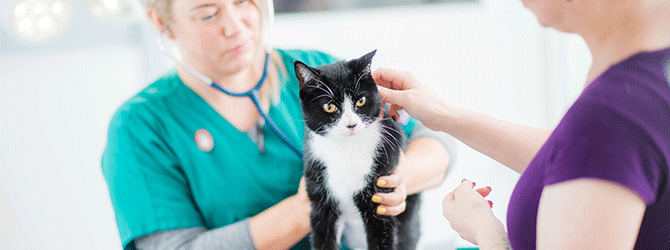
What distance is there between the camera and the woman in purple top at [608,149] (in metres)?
0.35

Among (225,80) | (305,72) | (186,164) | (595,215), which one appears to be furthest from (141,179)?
(595,215)

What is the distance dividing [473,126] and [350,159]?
168 mm

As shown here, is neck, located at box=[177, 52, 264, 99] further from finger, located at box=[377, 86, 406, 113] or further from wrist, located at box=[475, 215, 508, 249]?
wrist, located at box=[475, 215, 508, 249]

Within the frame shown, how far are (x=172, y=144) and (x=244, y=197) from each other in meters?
0.13

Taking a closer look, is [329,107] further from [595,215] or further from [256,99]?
[595,215]

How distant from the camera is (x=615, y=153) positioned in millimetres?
345

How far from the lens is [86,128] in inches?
29.6

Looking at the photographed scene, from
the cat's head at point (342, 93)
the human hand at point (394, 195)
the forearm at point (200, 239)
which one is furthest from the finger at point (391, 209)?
the forearm at point (200, 239)

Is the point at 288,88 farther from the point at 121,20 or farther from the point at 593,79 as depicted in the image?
the point at 593,79

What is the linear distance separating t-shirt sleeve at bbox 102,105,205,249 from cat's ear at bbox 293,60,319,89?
0.80 ft

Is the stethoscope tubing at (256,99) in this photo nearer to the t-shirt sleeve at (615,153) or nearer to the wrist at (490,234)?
the wrist at (490,234)

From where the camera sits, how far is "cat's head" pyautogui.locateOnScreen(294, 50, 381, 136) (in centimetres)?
56

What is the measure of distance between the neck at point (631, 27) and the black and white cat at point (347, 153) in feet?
0.80

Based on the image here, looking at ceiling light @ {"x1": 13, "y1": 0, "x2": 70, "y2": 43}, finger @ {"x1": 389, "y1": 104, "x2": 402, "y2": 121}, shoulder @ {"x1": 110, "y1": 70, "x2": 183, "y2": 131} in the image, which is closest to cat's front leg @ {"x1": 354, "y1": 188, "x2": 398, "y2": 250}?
finger @ {"x1": 389, "y1": 104, "x2": 402, "y2": 121}
